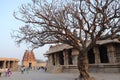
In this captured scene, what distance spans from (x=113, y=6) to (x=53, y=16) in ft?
19.8

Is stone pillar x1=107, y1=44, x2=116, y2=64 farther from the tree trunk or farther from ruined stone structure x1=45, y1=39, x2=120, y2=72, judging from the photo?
the tree trunk

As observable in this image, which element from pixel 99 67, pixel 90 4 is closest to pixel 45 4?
pixel 90 4

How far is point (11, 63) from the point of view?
194 feet

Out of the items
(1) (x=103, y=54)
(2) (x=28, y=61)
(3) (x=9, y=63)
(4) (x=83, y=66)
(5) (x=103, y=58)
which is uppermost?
(1) (x=103, y=54)

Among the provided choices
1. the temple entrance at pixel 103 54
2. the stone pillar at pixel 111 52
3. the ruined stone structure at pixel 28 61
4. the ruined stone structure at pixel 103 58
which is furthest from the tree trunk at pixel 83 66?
the ruined stone structure at pixel 28 61

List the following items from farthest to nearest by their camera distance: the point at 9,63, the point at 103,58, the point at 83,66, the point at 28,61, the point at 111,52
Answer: the point at 28,61 < the point at 9,63 < the point at 103,58 < the point at 111,52 < the point at 83,66

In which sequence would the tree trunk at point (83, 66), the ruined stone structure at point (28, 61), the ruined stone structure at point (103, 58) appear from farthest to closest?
the ruined stone structure at point (28, 61)
the ruined stone structure at point (103, 58)
the tree trunk at point (83, 66)

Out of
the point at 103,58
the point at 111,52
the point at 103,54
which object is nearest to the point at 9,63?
the point at 103,58

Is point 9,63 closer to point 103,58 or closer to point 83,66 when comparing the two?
point 103,58

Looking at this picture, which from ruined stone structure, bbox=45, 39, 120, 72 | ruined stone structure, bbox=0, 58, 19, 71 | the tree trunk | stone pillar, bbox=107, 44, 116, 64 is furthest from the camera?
ruined stone structure, bbox=0, 58, 19, 71

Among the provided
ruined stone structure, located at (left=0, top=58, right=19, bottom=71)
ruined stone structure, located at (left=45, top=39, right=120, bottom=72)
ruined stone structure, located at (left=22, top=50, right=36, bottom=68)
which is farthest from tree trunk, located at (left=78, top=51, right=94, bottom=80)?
ruined stone structure, located at (left=22, top=50, right=36, bottom=68)

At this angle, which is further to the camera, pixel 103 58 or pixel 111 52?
pixel 103 58

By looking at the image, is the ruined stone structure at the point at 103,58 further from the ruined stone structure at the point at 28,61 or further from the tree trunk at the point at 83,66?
the ruined stone structure at the point at 28,61

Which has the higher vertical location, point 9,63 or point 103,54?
→ point 103,54
